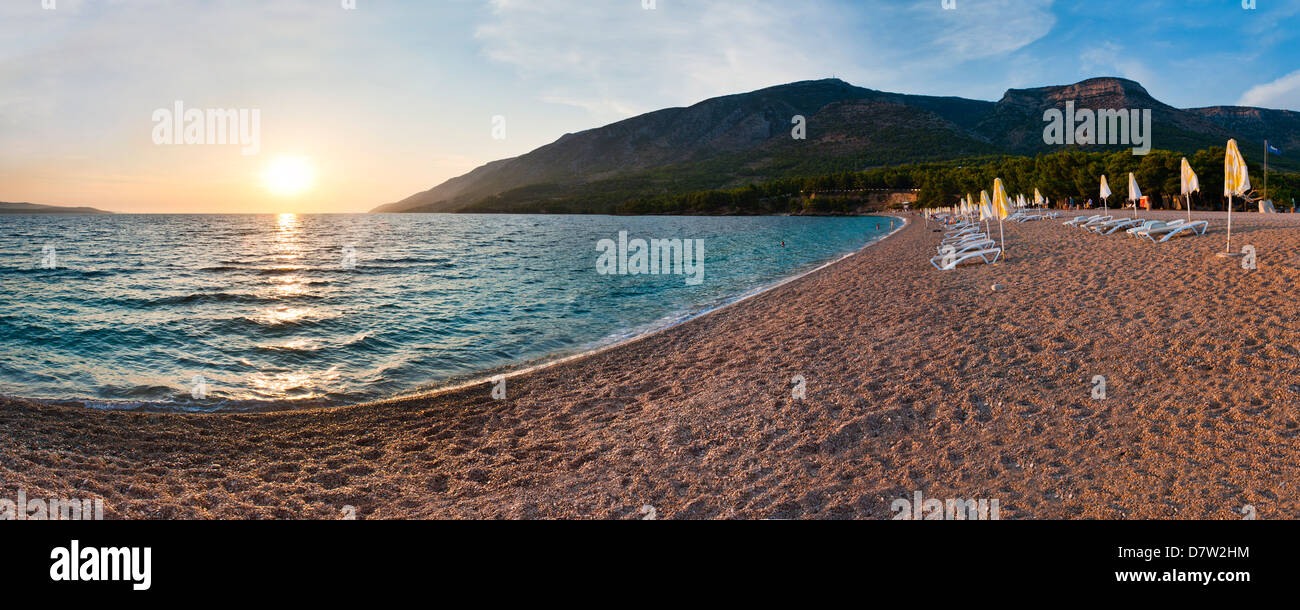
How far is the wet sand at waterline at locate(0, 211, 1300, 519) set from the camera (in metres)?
5.79

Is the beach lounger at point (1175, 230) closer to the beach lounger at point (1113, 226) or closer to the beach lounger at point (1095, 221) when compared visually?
the beach lounger at point (1113, 226)

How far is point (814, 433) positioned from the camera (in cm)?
745

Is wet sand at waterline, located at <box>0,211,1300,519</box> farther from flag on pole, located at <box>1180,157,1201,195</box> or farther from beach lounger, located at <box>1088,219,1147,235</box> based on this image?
beach lounger, located at <box>1088,219,1147,235</box>

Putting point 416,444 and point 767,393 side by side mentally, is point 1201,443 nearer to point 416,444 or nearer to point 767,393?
point 767,393

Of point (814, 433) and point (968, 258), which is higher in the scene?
point (968, 258)

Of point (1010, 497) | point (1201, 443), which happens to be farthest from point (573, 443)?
point (1201, 443)

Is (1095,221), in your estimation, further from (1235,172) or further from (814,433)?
(814,433)

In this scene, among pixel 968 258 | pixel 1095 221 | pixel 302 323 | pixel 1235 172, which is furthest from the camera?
pixel 1095 221

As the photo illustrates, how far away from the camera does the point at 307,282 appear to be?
1238 inches


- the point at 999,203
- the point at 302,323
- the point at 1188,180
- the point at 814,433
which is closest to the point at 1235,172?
the point at 1188,180

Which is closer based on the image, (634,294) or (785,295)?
(785,295)

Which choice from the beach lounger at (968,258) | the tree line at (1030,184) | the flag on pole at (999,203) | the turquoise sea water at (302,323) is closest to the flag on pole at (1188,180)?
the flag on pole at (999,203)

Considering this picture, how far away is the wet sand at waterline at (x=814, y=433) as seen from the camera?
5789 millimetres

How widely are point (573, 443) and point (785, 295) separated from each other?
1314 centimetres
